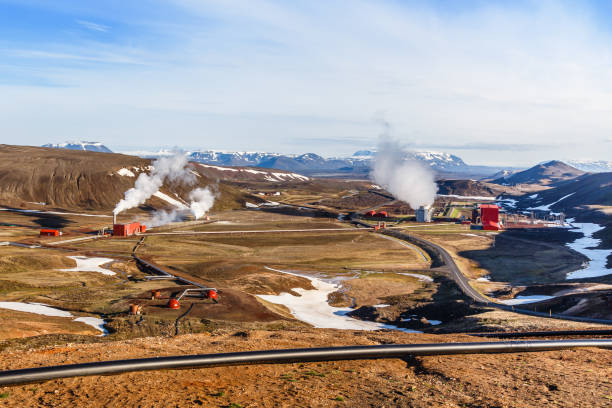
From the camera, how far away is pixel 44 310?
172ft

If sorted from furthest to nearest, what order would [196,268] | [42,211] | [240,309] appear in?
[42,211] → [196,268] → [240,309]

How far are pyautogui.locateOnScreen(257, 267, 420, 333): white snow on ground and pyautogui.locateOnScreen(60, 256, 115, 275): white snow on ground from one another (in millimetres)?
34547

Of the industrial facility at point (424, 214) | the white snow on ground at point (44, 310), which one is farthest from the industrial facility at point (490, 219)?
the white snow on ground at point (44, 310)

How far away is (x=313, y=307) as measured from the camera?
66.3 m

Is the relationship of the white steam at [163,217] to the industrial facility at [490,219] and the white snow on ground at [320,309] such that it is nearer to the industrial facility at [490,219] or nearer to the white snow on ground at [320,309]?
the white snow on ground at [320,309]

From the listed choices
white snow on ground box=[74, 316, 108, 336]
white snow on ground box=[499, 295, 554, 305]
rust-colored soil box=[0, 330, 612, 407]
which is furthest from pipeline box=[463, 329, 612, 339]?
white snow on ground box=[74, 316, 108, 336]

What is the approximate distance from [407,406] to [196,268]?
72657 mm

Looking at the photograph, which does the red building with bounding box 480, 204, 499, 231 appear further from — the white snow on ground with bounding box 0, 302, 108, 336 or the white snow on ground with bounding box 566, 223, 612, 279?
the white snow on ground with bounding box 0, 302, 108, 336

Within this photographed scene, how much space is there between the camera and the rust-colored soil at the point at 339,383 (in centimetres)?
2080

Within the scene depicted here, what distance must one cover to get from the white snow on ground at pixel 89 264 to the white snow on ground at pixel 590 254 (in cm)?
9118

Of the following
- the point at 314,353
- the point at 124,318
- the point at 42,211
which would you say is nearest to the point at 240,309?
the point at 124,318

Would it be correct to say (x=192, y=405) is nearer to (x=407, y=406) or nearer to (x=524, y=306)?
(x=407, y=406)

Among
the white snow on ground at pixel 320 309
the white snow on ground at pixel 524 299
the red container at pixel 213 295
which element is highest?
the white snow on ground at pixel 524 299

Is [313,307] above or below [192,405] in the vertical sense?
below
